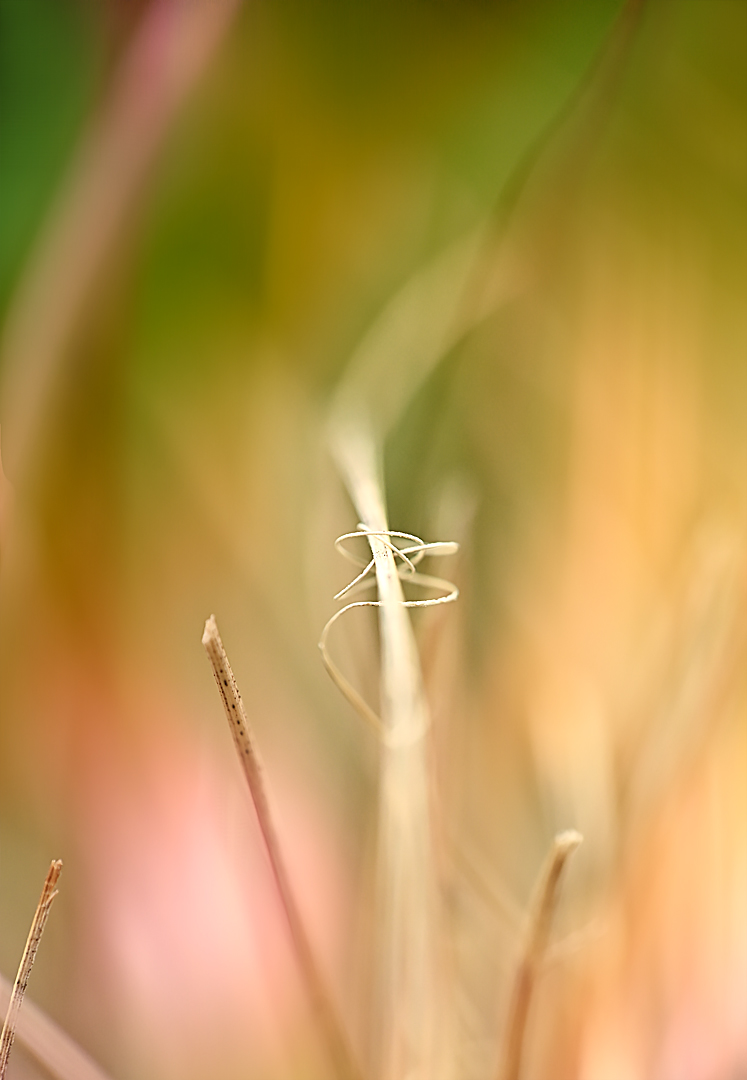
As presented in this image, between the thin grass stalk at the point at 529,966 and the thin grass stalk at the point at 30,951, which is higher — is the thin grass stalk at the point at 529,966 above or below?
below

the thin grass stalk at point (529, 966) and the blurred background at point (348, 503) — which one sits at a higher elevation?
the blurred background at point (348, 503)

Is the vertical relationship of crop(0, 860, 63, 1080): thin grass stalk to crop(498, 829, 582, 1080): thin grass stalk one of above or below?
above

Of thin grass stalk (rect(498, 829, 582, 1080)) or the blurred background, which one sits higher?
the blurred background

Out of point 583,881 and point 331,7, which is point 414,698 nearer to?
point 583,881
